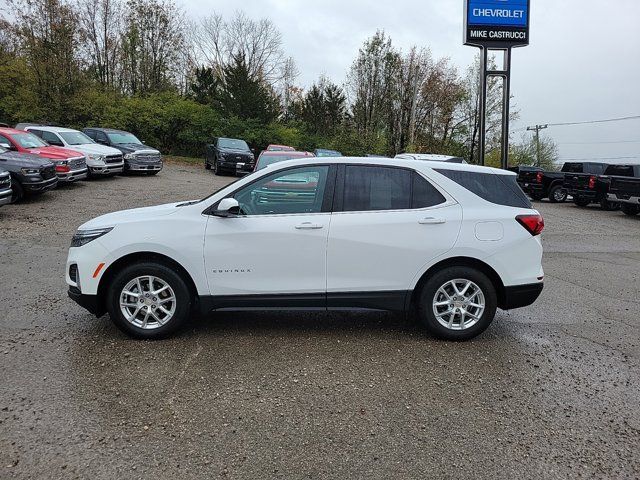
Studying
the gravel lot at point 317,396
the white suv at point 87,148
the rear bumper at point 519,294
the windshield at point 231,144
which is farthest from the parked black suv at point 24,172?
the windshield at point 231,144

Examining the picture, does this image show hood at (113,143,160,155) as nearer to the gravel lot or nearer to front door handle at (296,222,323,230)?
the gravel lot

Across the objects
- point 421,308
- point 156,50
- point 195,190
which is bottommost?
point 421,308

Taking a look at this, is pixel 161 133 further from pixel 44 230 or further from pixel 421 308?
pixel 421 308

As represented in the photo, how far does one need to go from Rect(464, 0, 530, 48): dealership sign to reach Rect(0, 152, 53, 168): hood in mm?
14020

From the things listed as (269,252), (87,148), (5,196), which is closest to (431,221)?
(269,252)

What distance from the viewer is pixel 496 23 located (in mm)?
17562

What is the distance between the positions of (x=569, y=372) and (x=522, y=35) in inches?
639

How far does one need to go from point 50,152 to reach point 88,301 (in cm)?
1265

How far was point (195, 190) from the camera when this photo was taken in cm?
1770

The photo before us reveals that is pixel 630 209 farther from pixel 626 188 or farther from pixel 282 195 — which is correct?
pixel 282 195

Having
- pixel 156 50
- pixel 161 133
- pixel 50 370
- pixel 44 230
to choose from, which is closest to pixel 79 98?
pixel 161 133

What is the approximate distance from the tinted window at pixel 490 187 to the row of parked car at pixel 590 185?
14.2 meters

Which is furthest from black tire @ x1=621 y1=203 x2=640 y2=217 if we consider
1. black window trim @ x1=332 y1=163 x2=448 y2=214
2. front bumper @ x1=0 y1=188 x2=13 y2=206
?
front bumper @ x1=0 y1=188 x2=13 y2=206

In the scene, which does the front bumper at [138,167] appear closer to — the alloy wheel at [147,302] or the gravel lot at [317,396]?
the gravel lot at [317,396]
